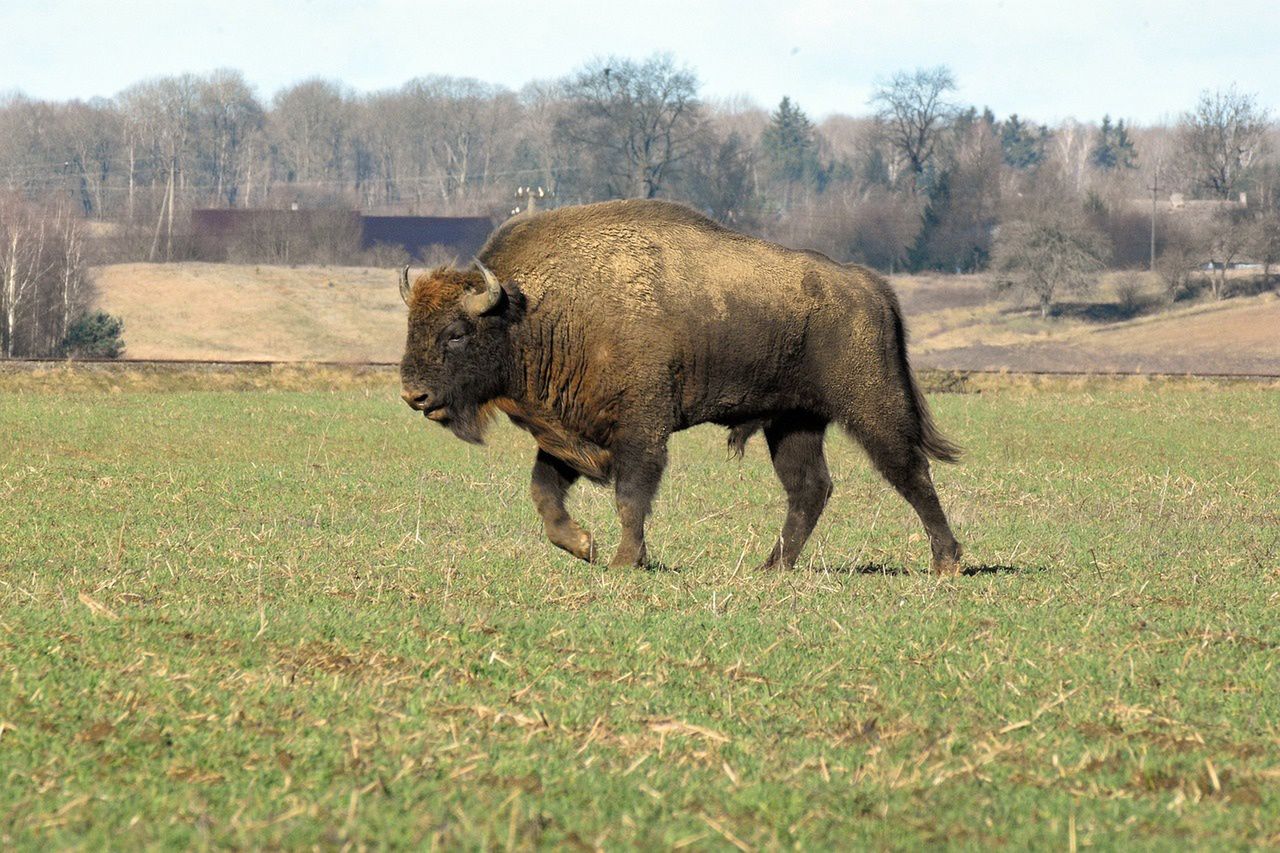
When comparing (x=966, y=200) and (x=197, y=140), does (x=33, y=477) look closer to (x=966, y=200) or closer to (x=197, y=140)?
(x=966, y=200)

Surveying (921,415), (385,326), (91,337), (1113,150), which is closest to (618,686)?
(921,415)

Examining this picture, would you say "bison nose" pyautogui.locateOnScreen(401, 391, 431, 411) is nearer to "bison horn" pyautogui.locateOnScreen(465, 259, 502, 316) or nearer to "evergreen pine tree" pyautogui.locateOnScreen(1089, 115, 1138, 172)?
"bison horn" pyautogui.locateOnScreen(465, 259, 502, 316)

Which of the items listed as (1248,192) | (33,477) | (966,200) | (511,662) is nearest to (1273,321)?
(966,200)

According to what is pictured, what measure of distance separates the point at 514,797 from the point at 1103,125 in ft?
614


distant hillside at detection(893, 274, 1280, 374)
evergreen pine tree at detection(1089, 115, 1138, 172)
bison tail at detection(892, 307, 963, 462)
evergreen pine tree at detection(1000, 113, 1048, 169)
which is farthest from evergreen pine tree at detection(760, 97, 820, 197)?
bison tail at detection(892, 307, 963, 462)

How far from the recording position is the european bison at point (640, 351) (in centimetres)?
1111

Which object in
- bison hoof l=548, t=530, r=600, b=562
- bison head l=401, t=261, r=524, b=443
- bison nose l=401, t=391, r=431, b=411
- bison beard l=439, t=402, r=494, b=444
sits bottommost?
bison hoof l=548, t=530, r=600, b=562

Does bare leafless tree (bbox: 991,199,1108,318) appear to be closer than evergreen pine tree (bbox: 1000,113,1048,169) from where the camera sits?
Yes

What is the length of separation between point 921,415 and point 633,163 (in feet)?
312

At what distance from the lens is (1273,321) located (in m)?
74.2

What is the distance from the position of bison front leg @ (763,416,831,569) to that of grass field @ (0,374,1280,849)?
34 cm

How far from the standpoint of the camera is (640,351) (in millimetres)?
11070

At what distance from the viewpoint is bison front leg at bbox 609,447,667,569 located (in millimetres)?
11047

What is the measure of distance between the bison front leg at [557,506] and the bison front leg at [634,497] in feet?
0.86
